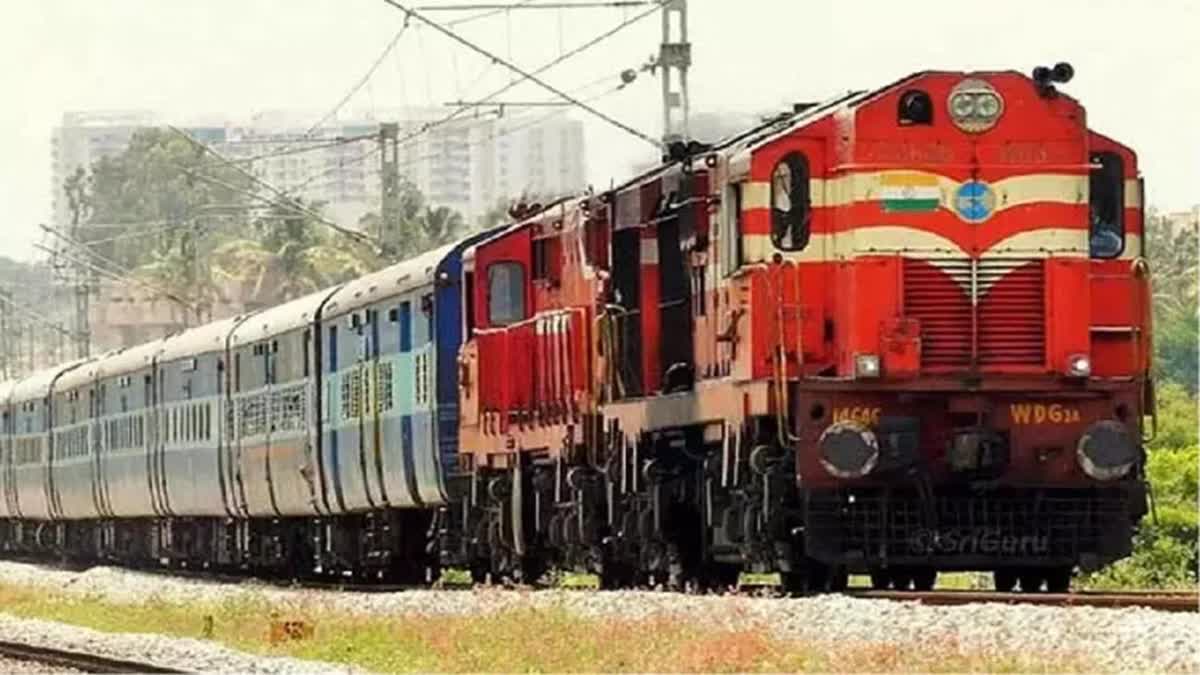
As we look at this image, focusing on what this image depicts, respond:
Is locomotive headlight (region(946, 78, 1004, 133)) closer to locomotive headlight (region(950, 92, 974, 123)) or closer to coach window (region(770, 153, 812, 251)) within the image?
locomotive headlight (region(950, 92, 974, 123))

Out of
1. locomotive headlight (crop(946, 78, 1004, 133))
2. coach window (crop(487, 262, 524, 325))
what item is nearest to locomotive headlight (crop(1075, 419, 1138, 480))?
locomotive headlight (crop(946, 78, 1004, 133))

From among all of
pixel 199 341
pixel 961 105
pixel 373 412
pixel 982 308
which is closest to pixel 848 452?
pixel 982 308

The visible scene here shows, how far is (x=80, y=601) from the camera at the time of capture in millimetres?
33688

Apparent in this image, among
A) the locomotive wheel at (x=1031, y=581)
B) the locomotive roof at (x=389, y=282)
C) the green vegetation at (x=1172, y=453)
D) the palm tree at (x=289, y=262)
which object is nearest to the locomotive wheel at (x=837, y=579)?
the locomotive wheel at (x=1031, y=581)

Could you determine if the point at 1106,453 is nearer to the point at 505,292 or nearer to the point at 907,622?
the point at 907,622

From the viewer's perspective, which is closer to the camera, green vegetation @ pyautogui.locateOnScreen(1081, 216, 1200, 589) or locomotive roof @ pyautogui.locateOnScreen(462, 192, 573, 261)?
locomotive roof @ pyautogui.locateOnScreen(462, 192, 573, 261)

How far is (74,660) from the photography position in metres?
20.6

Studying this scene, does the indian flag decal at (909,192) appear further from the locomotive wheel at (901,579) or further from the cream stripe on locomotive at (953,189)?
the locomotive wheel at (901,579)

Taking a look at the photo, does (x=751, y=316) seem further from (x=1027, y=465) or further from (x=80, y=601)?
(x=80, y=601)

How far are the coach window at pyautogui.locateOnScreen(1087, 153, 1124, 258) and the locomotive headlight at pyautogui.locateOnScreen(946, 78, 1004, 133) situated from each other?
769 millimetres

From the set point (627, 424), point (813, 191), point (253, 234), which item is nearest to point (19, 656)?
point (627, 424)

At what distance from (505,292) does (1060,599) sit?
1031cm

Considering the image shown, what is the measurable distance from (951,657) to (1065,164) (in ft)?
19.1

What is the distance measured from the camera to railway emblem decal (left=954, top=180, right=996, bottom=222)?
66.6 ft
